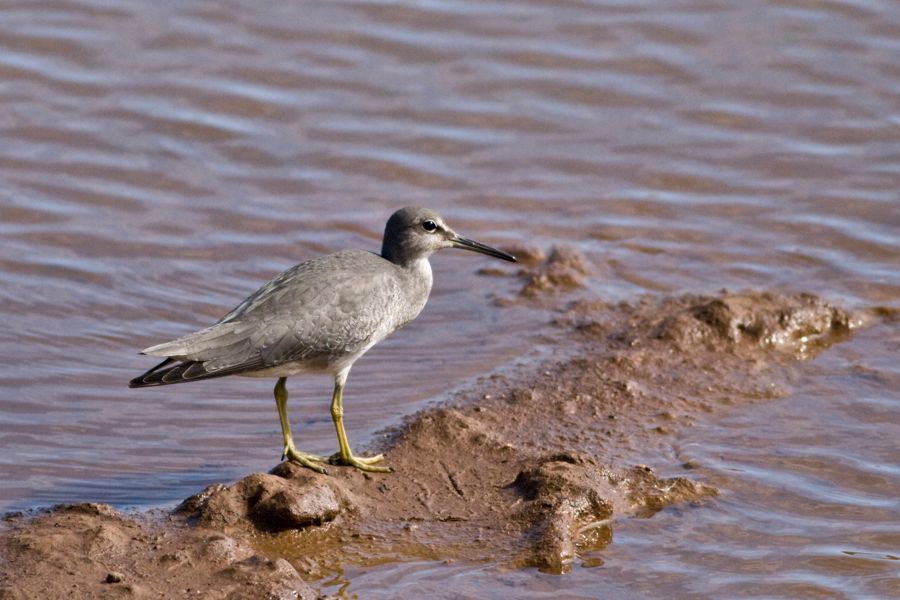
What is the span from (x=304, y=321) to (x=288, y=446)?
25.5 inches

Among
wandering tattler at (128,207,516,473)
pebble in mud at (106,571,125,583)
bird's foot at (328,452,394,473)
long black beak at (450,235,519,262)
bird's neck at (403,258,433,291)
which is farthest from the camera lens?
long black beak at (450,235,519,262)

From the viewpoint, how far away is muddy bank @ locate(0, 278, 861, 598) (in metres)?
5.29

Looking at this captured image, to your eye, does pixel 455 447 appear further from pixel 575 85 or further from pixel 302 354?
pixel 575 85

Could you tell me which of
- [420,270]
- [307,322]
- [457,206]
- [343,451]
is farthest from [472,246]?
[457,206]

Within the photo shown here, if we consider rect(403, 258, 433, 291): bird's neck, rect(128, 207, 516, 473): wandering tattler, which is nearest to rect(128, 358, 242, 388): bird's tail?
rect(128, 207, 516, 473): wandering tattler

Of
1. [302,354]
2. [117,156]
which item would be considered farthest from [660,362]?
[117,156]

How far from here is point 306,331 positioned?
20.9 ft

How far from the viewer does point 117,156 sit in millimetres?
10266

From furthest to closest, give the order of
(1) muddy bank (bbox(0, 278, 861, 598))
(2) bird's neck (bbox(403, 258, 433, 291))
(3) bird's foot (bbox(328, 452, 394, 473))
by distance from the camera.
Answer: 1. (2) bird's neck (bbox(403, 258, 433, 291))
2. (3) bird's foot (bbox(328, 452, 394, 473))
3. (1) muddy bank (bbox(0, 278, 861, 598))

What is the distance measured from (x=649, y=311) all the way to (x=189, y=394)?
Answer: 2.92m

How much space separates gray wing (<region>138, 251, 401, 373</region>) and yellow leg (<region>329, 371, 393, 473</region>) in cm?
25

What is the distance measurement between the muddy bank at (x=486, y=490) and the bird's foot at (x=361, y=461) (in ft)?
0.17

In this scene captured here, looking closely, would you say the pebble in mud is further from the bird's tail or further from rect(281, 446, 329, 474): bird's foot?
rect(281, 446, 329, 474): bird's foot

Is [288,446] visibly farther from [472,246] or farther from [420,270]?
[472,246]
